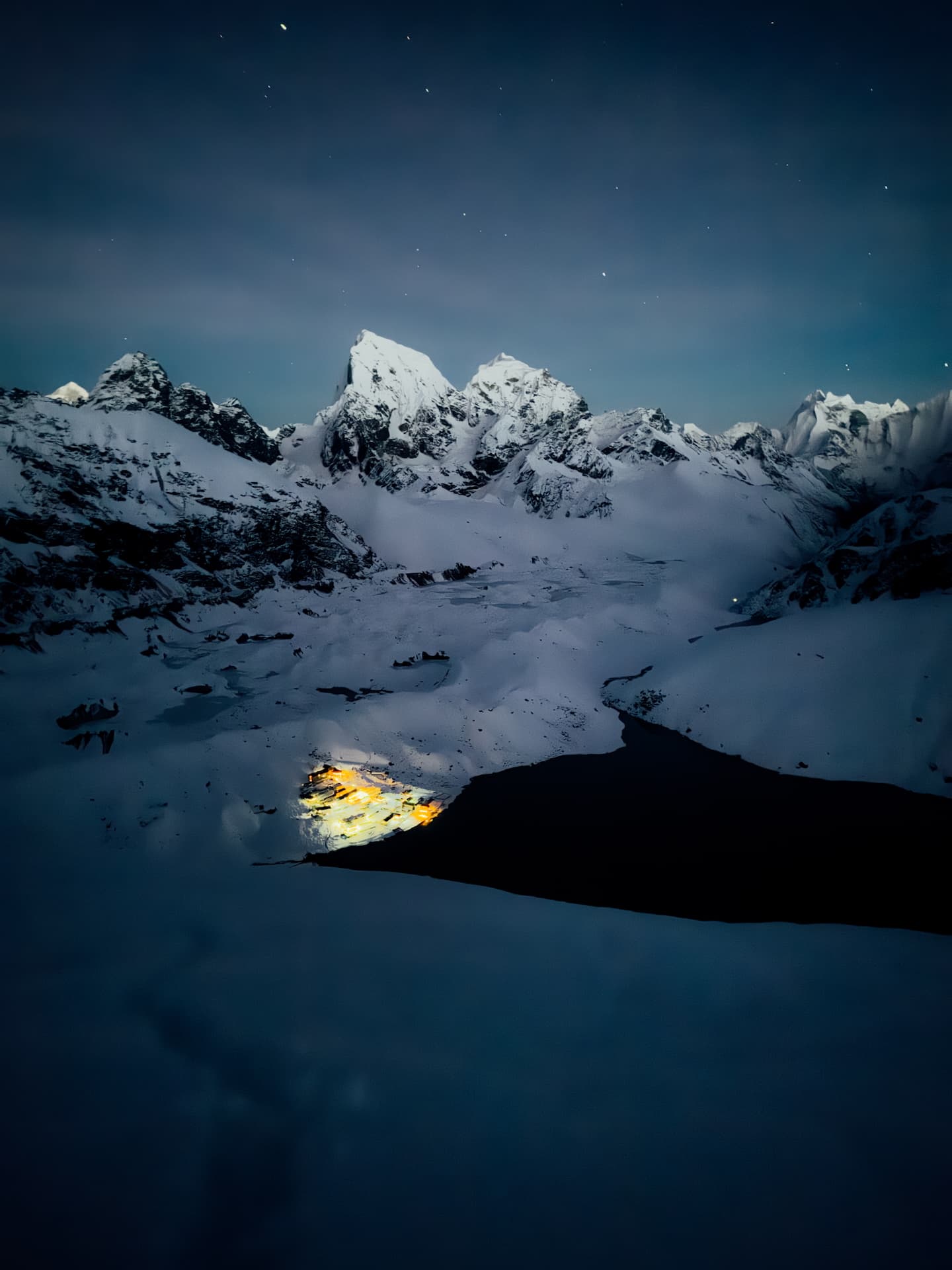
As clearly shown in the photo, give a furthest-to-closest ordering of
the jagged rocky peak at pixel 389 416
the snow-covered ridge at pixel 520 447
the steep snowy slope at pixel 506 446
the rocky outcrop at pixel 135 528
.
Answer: the jagged rocky peak at pixel 389 416
the snow-covered ridge at pixel 520 447
the steep snowy slope at pixel 506 446
the rocky outcrop at pixel 135 528

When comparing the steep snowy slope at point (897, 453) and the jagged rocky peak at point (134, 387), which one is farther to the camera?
the steep snowy slope at point (897, 453)

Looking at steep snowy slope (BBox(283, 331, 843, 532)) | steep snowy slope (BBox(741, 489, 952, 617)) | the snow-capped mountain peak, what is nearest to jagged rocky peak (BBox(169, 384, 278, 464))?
steep snowy slope (BBox(283, 331, 843, 532))

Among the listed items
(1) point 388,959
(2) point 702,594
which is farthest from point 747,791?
(2) point 702,594

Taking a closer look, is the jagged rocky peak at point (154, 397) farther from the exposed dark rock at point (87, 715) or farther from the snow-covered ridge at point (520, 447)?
the exposed dark rock at point (87, 715)

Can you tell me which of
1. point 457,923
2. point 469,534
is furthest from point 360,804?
point 469,534

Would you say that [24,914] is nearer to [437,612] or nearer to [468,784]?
[468,784]

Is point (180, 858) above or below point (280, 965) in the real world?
below

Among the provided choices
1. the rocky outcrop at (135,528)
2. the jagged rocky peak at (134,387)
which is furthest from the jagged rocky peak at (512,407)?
the rocky outcrop at (135,528)

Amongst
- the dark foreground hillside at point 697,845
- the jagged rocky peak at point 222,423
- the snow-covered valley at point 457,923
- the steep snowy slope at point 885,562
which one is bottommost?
the dark foreground hillside at point 697,845
